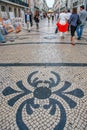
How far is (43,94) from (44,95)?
4 centimetres

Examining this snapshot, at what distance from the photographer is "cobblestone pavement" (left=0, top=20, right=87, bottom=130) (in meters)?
1.85

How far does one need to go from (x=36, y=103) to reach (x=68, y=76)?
1.13 metres

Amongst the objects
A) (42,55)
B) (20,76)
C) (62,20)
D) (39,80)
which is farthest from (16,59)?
(62,20)

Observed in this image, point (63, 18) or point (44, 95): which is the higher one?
point (63, 18)

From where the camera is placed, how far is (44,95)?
2.41 metres

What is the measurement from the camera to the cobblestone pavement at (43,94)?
185 centimetres

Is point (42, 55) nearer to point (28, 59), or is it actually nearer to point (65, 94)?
point (28, 59)

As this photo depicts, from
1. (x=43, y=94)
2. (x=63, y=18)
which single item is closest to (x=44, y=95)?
(x=43, y=94)

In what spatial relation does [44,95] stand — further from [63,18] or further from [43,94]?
[63,18]

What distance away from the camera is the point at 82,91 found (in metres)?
2.51

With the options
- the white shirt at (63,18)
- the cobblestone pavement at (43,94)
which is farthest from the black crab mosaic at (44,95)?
the white shirt at (63,18)

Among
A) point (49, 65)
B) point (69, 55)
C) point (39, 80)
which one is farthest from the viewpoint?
point (69, 55)

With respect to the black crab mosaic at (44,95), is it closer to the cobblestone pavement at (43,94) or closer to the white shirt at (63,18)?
the cobblestone pavement at (43,94)

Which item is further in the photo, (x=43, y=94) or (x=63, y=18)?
(x=63, y=18)
